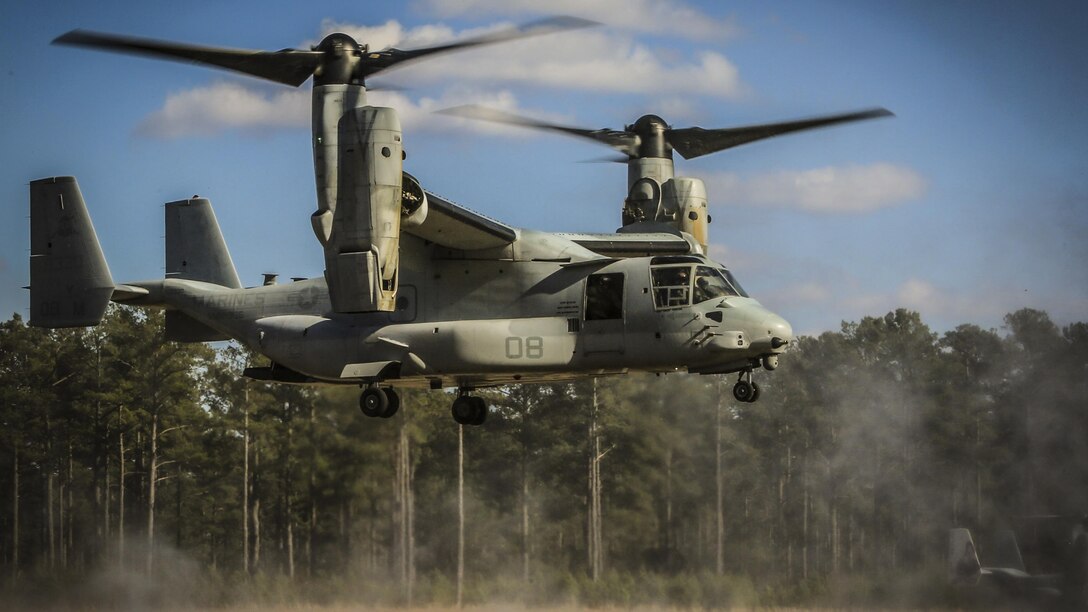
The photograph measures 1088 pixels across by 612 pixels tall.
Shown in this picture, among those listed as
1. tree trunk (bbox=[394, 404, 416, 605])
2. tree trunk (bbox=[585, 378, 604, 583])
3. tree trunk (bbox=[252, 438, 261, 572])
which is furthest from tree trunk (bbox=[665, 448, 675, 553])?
tree trunk (bbox=[252, 438, 261, 572])

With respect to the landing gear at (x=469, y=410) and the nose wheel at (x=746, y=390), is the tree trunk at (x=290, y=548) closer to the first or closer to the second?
the landing gear at (x=469, y=410)

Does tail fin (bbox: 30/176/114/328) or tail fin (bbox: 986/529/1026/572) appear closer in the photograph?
tail fin (bbox: 30/176/114/328)

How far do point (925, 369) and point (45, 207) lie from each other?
28.3 m

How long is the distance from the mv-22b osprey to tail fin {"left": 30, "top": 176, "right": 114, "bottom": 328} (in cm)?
3

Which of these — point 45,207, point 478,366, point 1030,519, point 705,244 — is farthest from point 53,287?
point 1030,519

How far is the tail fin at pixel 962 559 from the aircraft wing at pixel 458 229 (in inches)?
561

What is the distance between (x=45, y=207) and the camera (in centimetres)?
2320

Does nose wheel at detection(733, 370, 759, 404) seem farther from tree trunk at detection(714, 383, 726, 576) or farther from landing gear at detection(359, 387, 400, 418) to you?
tree trunk at detection(714, 383, 726, 576)

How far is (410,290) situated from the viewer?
21.1m

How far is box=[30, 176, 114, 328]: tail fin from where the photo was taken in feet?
73.2

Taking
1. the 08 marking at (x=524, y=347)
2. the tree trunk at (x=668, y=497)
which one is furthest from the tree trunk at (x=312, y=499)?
the 08 marking at (x=524, y=347)

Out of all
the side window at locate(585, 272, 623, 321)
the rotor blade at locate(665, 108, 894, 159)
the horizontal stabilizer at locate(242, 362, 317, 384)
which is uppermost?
the rotor blade at locate(665, 108, 894, 159)

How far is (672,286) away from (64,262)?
1087cm

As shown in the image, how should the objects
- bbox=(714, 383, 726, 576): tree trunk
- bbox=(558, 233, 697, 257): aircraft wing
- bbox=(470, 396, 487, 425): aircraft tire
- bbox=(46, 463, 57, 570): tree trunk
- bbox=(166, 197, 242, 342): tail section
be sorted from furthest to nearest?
bbox=(714, 383, 726, 576): tree trunk
bbox=(46, 463, 57, 570): tree trunk
bbox=(166, 197, 242, 342): tail section
bbox=(470, 396, 487, 425): aircraft tire
bbox=(558, 233, 697, 257): aircraft wing
